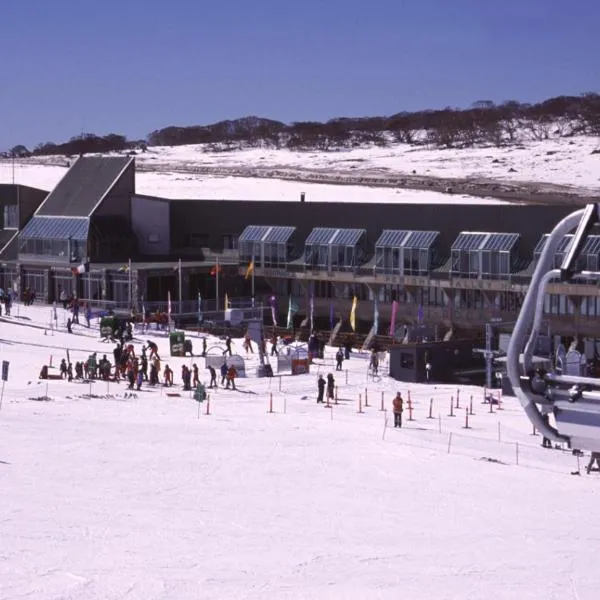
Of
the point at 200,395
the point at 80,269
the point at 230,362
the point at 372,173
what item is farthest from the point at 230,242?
the point at 372,173

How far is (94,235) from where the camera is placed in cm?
5019

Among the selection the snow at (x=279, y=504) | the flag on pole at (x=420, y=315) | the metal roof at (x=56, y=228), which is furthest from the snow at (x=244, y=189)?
the snow at (x=279, y=504)

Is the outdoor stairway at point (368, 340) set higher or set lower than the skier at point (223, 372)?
lower

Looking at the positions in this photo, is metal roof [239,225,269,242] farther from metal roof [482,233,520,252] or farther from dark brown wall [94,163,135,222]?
metal roof [482,233,520,252]

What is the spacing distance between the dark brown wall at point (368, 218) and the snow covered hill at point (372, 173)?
1777cm

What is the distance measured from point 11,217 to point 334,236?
1411 centimetres

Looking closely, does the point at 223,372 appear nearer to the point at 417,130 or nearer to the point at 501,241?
the point at 501,241

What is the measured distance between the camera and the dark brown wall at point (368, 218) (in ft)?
141

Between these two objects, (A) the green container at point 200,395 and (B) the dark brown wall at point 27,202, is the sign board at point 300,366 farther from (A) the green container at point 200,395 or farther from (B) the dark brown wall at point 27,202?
(B) the dark brown wall at point 27,202

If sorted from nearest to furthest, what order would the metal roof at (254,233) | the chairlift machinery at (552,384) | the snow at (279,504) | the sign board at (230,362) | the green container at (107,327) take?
the chairlift machinery at (552,384), the snow at (279,504), the sign board at (230,362), the green container at (107,327), the metal roof at (254,233)

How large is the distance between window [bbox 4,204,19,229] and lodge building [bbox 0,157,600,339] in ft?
0.18

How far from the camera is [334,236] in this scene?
1880 inches

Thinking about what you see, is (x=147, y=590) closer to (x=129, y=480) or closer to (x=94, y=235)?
(x=129, y=480)

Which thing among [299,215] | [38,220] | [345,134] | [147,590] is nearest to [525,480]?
[147,590]
